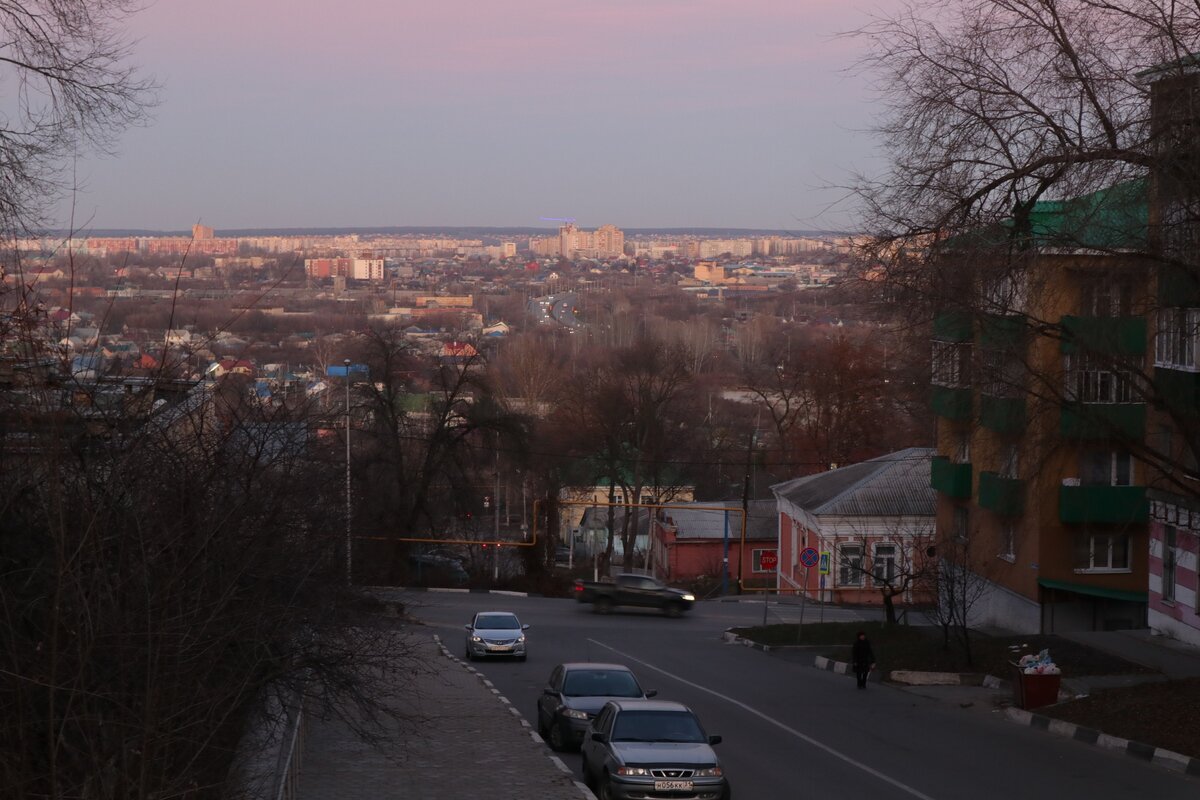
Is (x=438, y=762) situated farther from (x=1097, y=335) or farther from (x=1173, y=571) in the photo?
(x=1173, y=571)

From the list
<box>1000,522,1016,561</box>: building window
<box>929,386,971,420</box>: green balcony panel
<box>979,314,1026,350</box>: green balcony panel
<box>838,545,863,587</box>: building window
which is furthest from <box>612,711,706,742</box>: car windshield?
<box>838,545,863,587</box>: building window

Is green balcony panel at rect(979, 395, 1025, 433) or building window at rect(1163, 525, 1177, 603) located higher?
green balcony panel at rect(979, 395, 1025, 433)

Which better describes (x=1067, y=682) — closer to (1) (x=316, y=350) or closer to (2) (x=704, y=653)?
(2) (x=704, y=653)

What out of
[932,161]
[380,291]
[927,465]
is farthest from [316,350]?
[380,291]

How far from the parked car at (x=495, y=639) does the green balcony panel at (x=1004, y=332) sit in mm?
16369

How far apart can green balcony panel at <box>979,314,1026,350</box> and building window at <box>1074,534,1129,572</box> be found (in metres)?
15.4

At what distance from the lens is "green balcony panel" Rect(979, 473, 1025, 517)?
98.8 feet

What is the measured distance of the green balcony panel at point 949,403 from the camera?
21217mm

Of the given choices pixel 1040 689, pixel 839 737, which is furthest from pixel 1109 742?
pixel 839 737

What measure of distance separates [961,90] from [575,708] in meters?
9.68

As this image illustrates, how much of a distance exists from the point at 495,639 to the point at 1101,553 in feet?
48.4

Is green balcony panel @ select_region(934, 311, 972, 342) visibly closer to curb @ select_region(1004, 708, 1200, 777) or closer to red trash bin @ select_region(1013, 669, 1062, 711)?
curb @ select_region(1004, 708, 1200, 777)

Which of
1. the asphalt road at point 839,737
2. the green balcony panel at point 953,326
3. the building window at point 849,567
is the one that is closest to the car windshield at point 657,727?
the asphalt road at point 839,737

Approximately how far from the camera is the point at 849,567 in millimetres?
44906
